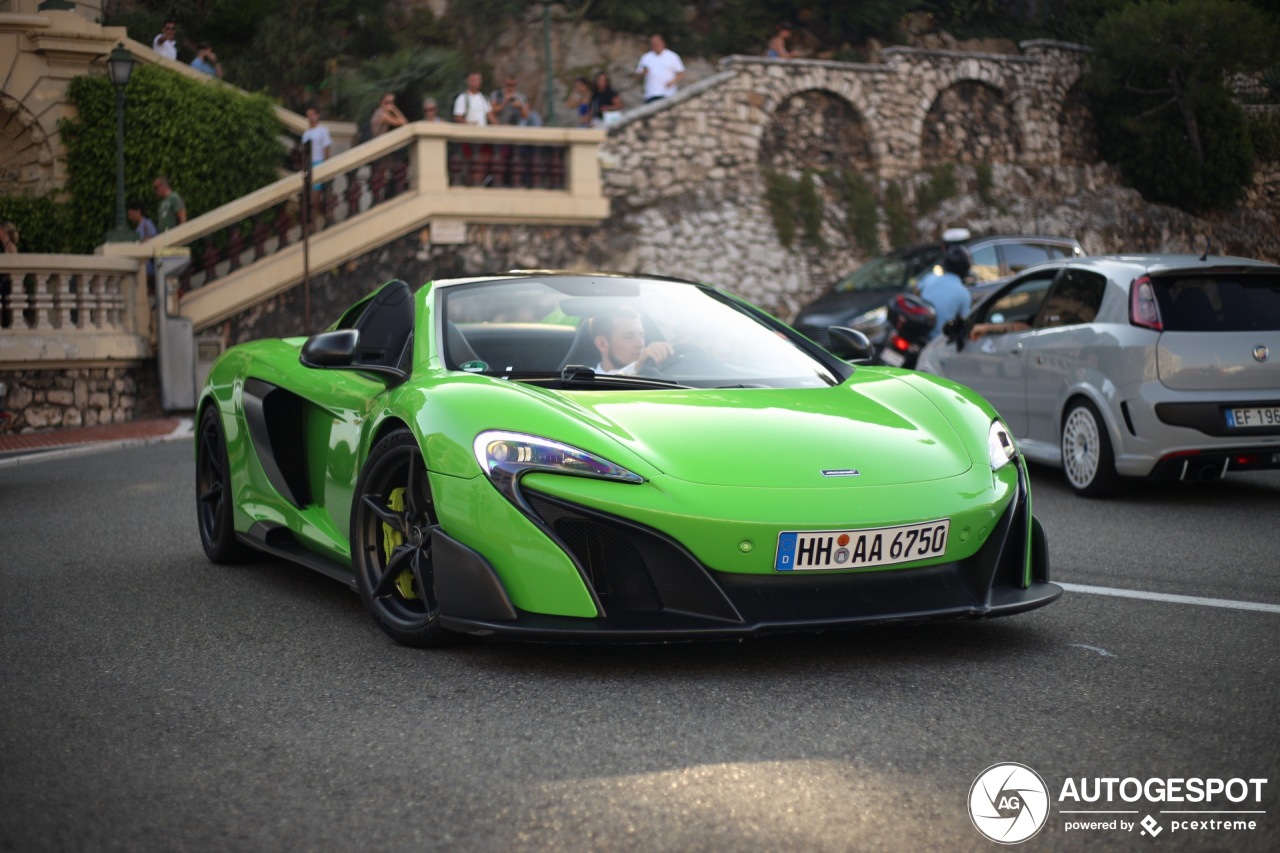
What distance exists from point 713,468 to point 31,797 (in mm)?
2066

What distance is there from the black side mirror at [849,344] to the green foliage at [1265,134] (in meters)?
21.8

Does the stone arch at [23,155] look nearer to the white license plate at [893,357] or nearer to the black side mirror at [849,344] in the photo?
the white license plate at [893,357]

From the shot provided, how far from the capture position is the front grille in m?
4.50

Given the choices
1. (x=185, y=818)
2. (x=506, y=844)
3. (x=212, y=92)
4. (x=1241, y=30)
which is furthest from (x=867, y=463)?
(x=1241, y=30)

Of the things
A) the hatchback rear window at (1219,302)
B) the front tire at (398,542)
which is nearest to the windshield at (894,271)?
the hatchback rear window at (1219,302)

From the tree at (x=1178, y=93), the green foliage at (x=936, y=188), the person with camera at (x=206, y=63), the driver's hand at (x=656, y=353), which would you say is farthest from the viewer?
the green foliage at (x=936, y=188)

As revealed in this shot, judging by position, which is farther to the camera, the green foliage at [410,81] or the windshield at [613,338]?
the green foliage at [410,81]

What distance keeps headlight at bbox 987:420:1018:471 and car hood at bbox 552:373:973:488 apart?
0.37 feet

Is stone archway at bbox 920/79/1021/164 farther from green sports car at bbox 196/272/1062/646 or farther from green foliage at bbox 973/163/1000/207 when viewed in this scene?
green sports car at bbox 196/272/1062/646

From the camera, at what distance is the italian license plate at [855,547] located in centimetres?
452

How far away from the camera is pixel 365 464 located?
5383 mm

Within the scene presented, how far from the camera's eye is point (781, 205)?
89.7 feet

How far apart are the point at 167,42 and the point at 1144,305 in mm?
21032

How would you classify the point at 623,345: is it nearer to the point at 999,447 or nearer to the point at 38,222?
the point at 999,447
